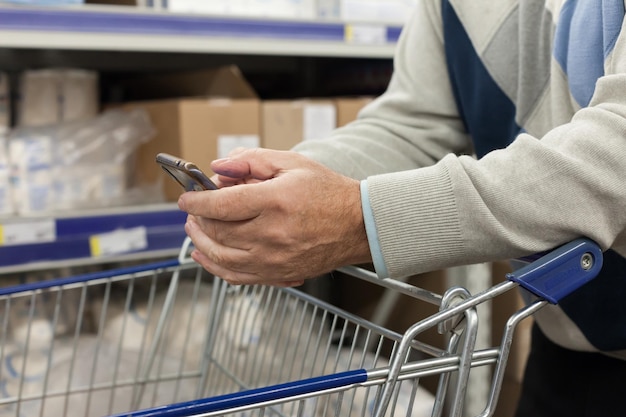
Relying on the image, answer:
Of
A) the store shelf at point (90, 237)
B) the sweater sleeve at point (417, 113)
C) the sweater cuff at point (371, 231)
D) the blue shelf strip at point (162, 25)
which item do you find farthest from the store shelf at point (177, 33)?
the sweater cuff at point (371, 231)

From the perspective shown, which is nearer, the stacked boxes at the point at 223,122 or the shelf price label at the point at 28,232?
the shelf price label at the point at 28,232

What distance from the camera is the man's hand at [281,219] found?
0.61 metres

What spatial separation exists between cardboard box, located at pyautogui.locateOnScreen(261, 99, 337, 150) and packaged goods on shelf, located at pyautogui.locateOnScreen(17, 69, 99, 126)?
41cm

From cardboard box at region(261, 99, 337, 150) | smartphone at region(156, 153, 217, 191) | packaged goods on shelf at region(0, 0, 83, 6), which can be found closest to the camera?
smartphone at region(156, 153, 217, 191)

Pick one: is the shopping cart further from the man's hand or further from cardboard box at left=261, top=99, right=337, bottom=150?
cardboard box at left=261, top=99, right=337, bottom=150

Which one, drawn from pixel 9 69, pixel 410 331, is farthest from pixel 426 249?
pixel 9 69

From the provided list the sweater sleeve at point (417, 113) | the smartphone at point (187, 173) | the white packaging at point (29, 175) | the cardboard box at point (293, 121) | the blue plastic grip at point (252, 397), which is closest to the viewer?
the blue plastic grip at point (252, 397)

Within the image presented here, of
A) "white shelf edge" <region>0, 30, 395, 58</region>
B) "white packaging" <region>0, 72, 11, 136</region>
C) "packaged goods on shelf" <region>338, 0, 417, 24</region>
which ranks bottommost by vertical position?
"white packaging" <region>0, 72, 11, 136</region>

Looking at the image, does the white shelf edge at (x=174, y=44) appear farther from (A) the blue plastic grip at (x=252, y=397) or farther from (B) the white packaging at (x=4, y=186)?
(A) the blue plastic grip at (x=252, y=397)

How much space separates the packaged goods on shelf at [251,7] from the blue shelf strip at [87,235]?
1.47ft

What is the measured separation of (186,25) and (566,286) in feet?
3.75

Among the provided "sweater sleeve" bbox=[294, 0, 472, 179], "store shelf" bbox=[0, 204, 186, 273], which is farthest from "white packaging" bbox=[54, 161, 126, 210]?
"sweater sleeve" bbox=[294, 0, 472, 179]

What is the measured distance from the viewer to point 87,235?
146cm

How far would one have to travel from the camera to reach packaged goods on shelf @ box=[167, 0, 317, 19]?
1.57 m
